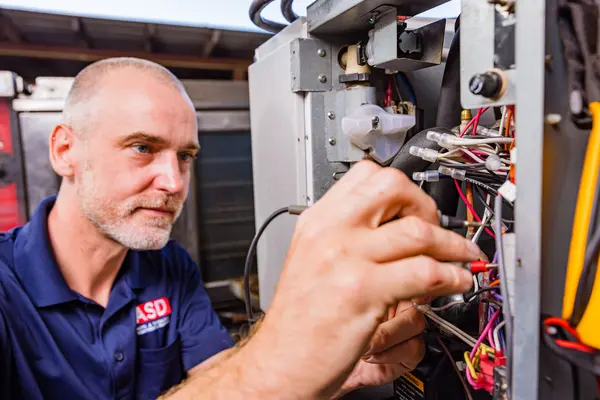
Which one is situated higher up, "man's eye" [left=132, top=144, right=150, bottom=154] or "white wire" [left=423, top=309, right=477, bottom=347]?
"man's eye" [left=132, top=144, right=150, bottom=154]

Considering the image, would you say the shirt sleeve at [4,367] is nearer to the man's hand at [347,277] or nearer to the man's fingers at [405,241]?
the man's hand at [347,277]

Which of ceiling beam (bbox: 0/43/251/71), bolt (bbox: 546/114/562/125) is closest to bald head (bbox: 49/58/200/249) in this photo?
bolt (bbox: 546/114/562/125)

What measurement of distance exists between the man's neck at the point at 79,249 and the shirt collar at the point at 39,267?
0.13 ft

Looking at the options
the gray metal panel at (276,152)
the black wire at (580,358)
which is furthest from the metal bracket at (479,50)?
the gray metal panel at (276,152)

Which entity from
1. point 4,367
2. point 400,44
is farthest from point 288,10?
point 4,367

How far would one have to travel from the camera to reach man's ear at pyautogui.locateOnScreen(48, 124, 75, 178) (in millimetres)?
1034

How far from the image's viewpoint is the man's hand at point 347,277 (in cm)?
38

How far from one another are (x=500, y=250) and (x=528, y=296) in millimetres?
52

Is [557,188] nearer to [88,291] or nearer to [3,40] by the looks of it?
[88,291]

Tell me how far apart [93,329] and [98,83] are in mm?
605

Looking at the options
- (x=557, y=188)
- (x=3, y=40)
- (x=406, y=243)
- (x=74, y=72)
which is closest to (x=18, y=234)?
(x=406, y=243)

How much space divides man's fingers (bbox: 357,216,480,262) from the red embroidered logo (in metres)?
0.90

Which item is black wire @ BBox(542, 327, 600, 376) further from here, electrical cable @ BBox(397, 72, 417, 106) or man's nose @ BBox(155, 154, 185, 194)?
man's nose @ BBox(155, 154, 185, 194)

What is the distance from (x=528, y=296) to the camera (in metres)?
0.35
